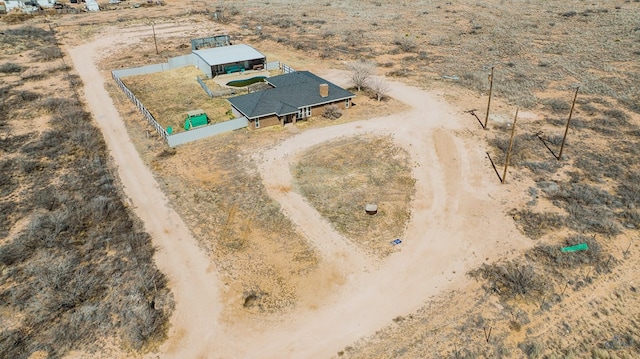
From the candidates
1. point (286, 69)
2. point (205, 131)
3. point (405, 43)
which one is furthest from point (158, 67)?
point (405, 43)

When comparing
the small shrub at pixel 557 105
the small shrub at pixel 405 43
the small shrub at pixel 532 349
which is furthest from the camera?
the small shrub at pixel 405 43

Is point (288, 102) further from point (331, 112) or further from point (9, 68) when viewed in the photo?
point (9, 68)

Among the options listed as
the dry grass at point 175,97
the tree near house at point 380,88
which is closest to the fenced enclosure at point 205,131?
the dry grass at point 175,97

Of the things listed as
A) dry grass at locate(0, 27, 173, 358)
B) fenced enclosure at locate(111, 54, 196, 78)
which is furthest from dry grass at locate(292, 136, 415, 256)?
fenced enclosure at locate(111, 54, 196, 78)

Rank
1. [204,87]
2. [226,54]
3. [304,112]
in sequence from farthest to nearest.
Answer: [226,54], [204,87], [304,112]

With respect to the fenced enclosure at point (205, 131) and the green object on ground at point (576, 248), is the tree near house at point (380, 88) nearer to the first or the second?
the fenced enclosure at point (205, 131)

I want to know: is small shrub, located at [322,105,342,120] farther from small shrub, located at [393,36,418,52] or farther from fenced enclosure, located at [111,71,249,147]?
small shrub, located at [393,36,418,52]

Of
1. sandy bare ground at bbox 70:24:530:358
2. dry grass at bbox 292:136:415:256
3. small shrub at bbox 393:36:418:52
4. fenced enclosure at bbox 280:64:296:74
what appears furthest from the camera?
small shrub at bbox 393:36:418:52
